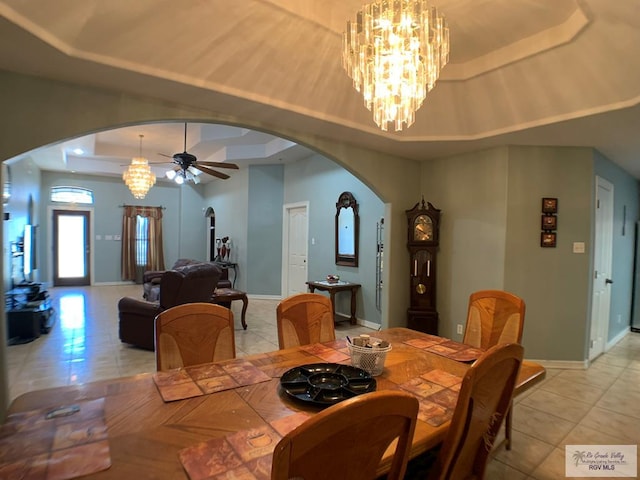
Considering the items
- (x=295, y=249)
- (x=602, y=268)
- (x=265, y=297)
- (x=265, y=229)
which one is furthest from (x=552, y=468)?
(x=265, y=229)

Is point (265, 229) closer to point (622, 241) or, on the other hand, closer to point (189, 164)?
point (189, 164)

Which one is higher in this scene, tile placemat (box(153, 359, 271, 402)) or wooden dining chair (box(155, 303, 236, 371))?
wooden dining chair (box(155, 303, 236, 371))

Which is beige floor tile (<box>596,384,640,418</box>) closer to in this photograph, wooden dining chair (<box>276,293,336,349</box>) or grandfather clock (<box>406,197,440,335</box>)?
grandfather clock (<box>406,197,440,335</box>)

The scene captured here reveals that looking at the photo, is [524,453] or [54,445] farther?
[524,453]

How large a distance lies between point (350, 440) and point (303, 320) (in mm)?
→ 1524

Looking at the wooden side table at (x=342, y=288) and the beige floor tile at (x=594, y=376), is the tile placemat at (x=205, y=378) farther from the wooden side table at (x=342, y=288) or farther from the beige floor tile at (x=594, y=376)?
the wooden side table at (x=342, y=288)

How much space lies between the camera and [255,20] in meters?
2.32

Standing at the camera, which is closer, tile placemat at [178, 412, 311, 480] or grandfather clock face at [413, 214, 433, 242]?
tile placemat at [178, 412, 311, 480]

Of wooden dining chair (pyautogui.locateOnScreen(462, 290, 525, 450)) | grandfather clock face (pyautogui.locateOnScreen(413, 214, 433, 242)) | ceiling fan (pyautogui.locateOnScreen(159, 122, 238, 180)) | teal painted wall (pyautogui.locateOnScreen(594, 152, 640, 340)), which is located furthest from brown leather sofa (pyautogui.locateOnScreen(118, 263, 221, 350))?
teal painted wall (pyautogui.locateOnScreen(594, 152, 640, 340))

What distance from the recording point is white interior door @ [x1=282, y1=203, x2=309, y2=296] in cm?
703

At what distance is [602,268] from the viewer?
423cm

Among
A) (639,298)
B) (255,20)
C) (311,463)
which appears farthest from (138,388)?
(639,298)

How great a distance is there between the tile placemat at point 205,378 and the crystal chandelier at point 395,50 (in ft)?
5.02

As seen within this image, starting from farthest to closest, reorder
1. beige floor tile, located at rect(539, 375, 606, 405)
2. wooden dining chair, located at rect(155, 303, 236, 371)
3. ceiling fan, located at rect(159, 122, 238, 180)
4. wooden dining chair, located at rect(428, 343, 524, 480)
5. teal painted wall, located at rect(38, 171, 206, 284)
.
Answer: teal painted wall, located at rect(38, 171, 206, 284)
ceiling fan, located at rect(159, 122, 238, 180)
beige floor tile, located at rect(539, 375, 606, 405)
wooden dining chair, located at rect(155, 303, 236, 371)
wooden dining chair, located at rect(428, 343, 524, 480)
